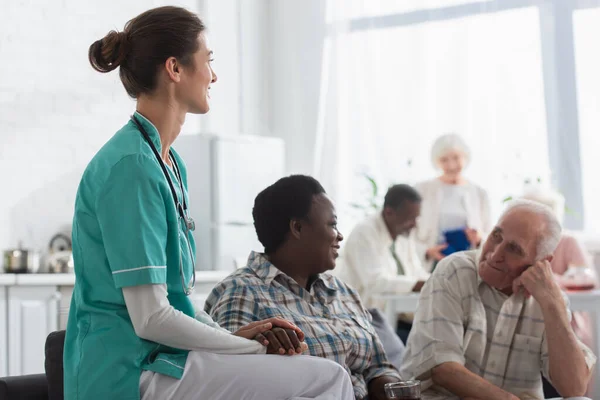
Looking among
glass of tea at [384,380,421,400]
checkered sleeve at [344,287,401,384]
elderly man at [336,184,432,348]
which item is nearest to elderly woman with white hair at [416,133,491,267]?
elderly man at [336,184,432,348]

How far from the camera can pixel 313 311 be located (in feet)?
7.15

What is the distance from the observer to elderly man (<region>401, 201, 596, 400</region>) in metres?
2.29

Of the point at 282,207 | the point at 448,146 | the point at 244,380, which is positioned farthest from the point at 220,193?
the point at 244,380

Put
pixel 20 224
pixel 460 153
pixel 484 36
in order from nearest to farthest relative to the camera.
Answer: pixel 20 224 < pixel 460 153 < pixel 484 36

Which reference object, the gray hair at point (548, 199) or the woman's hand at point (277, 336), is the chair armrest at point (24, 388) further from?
the gray hair at point (548, 199)

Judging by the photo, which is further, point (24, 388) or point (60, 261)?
point (60, 261)

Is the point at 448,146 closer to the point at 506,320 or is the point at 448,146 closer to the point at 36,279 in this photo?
the point at 36,279

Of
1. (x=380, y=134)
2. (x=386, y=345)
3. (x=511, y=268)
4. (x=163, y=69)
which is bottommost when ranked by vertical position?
(x=386, y=345)

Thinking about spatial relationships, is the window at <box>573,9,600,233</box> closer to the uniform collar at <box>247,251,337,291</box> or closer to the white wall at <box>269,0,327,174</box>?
the white wall at <box>269,0,327,174</box>

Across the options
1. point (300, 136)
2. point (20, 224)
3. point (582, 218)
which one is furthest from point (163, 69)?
point (300, 136)

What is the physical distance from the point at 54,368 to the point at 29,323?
274 cm

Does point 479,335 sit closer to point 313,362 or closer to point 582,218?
point 313,362

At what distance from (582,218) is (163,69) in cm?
471

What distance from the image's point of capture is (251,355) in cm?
160
